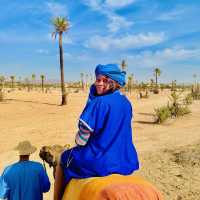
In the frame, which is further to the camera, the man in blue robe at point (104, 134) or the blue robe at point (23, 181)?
the blue robe at point (23, 181)

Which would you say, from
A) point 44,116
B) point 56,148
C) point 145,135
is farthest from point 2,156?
point 44,116

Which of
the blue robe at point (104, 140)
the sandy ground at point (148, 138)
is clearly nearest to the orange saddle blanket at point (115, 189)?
the blue robe at point (104, 140)

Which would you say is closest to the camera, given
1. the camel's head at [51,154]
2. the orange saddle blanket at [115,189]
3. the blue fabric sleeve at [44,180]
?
the orange saddle blanket at [115,189]

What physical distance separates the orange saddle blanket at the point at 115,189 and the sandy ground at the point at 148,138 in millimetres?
4524

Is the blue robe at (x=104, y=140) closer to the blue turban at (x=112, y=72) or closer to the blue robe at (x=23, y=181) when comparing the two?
the blue turban at (x=112, y=72)

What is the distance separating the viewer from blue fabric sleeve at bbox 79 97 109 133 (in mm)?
4020

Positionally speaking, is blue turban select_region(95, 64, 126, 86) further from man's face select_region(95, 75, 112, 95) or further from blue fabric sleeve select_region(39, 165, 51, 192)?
blue fabric sleeve select_region(39, 165, 51, 192)

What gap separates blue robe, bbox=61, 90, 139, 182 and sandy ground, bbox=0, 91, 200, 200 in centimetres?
432

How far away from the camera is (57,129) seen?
2236 cm

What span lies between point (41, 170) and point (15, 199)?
0.50 meters

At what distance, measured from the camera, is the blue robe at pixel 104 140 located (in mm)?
4020

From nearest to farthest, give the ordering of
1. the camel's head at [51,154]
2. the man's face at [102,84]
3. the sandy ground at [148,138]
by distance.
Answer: the man's face at [102,84]
the camel's head at [51,154]
the sandy ground at [148,138]

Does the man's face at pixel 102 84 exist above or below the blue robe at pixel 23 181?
above

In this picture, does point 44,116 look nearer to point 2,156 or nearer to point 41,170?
point 2,156
